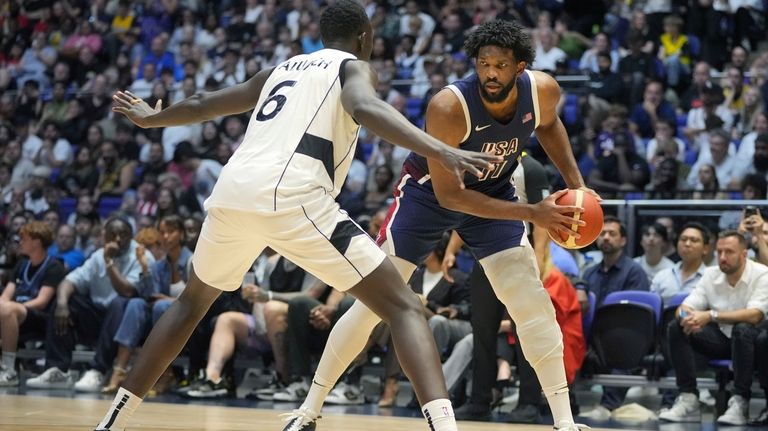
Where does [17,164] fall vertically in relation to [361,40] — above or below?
below

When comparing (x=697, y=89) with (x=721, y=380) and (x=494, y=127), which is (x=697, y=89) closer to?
(x=721, y=380)

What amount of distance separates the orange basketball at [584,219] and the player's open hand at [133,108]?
5.87 ft

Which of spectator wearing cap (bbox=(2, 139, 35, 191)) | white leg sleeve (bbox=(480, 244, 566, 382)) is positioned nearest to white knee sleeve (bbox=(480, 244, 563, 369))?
white leg sleeve (bbox=(480, 244, 566, 382))

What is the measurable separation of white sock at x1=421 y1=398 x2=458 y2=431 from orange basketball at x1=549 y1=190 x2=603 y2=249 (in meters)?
0.95

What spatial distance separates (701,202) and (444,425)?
18.3 ft

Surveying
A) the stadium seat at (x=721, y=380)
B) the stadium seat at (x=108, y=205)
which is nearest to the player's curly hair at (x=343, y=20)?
the stadium seat at (x=721, y=380)

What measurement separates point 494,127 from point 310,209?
1.07m

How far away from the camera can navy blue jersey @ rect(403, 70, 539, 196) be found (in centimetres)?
466

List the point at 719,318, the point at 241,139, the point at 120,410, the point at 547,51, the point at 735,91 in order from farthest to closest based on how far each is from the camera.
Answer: the point at 241,139
the point at 547,51
the point at 735,91
the point at 719,318
the point at 120,410

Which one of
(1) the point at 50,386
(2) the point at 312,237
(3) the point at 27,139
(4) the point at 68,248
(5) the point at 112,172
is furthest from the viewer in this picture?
(3) the point at 27,139

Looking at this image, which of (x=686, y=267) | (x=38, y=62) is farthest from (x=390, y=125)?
(x=38, y=62)

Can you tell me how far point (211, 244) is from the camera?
420 centimetres

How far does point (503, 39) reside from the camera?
14.7 feet

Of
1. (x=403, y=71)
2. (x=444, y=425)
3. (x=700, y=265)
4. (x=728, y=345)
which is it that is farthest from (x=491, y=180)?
(x=403, y=71)
